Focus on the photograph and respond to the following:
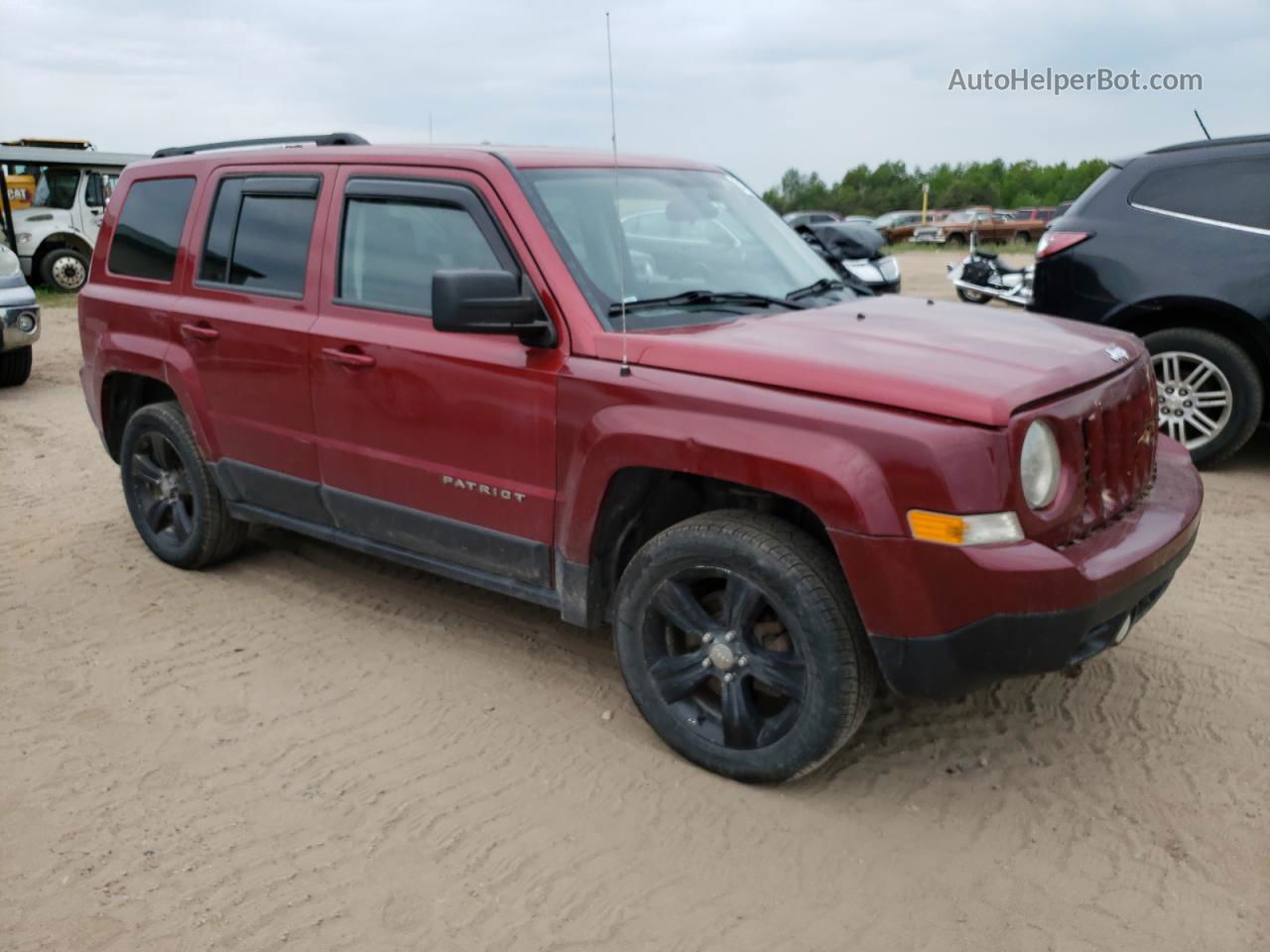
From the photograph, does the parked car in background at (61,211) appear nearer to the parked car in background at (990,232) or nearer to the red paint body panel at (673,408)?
the red paint body panel at (673,408)

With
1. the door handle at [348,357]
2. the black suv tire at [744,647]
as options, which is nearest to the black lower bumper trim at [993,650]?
the black suv tire at [744,647]

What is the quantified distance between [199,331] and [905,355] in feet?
9.86

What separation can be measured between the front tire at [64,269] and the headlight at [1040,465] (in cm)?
1780

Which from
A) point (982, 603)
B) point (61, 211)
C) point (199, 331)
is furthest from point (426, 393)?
point (61, 211)

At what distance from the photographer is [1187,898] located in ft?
9.18

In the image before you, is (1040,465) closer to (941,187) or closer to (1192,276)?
(1192,276)

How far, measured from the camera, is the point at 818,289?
4.14 m

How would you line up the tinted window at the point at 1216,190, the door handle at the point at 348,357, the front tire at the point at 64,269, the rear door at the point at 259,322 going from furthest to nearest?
the front tire at the point at 64,269, the tinted window at the point at 1216,190, the rear door at the point at 259,322, the door handle at the point at 348,357

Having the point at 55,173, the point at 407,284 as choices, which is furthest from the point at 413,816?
the point at 55,173

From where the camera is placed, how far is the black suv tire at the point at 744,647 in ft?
10.0

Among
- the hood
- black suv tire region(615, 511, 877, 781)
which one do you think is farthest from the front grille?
black suv tire region(615, 511, 877, 781)

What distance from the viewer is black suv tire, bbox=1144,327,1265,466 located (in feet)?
20.4

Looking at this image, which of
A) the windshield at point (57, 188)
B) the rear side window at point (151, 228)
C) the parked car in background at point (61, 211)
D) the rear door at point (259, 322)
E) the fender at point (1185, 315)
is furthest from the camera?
the windshield at point (57, 188)

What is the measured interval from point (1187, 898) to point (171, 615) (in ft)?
12.8
